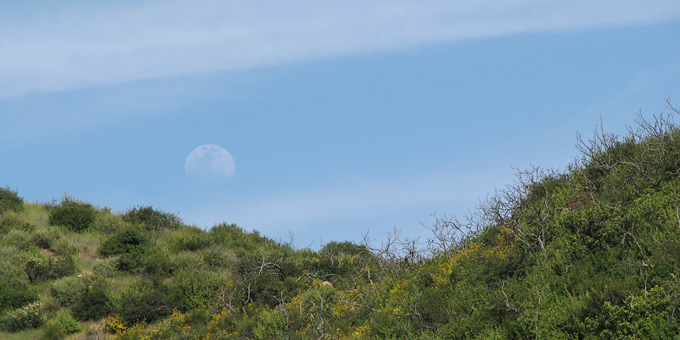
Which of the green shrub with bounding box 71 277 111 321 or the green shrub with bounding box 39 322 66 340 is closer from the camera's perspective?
the green shrub with bounding box 39 322 66 340

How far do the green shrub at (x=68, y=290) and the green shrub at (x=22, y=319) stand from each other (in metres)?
1.29

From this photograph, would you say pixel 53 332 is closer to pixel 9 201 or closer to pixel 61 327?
pixel 61 327

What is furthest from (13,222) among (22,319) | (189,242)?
(22,319)

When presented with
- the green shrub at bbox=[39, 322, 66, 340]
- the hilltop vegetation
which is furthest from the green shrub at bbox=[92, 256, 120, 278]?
the green shrub at bbox=[39, 322, 66, 340]

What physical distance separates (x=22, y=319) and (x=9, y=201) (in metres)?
12.6

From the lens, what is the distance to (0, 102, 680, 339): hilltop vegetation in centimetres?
1074

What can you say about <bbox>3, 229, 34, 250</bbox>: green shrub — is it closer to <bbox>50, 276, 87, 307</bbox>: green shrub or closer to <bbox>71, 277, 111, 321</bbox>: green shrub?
<bbox>50, 276, 87, 307</bbox>: green shrub

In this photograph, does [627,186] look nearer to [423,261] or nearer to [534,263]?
[534,263]

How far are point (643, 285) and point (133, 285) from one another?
18872 millimetres

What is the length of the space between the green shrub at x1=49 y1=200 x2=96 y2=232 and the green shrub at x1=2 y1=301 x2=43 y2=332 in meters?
8.41

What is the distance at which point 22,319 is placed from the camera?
19.8 metres

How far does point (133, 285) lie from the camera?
22.2m

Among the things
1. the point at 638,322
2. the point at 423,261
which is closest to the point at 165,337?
the point at 423,261

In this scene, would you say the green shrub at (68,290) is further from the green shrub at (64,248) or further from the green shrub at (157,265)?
the green shrub at (64,248)
